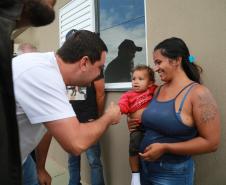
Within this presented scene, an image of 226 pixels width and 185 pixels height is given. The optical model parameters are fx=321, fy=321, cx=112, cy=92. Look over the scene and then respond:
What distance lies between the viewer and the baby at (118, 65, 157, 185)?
2.81m

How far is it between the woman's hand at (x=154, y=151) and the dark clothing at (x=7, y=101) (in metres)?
1.48

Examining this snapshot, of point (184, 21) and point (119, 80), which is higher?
point (184, 21)

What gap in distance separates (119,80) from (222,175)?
6.05ft

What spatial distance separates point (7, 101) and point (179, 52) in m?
1.75

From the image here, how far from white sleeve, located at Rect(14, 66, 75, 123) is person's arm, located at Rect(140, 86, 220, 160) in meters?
0.94

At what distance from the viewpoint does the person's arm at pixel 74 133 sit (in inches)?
65.7

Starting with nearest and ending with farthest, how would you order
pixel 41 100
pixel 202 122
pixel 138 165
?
pixel 41 100 → pixel 202 122 → pixel 138 165

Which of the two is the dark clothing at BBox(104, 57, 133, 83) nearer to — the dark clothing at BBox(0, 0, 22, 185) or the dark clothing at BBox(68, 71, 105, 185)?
the dark clothing at BBox(68, 71, 105, 185)

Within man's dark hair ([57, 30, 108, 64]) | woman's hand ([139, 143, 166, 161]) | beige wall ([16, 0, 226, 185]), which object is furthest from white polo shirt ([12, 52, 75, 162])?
beige wall ([16, 0, 226, 185])

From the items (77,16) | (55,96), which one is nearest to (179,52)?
(55,96)

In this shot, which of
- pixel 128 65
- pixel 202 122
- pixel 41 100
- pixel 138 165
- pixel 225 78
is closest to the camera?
pixel 41 100

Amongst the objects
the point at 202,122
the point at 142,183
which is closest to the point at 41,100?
the point at 202,122

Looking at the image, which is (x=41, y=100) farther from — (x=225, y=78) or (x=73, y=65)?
(x=225, y=78)

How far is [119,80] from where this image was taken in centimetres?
407
